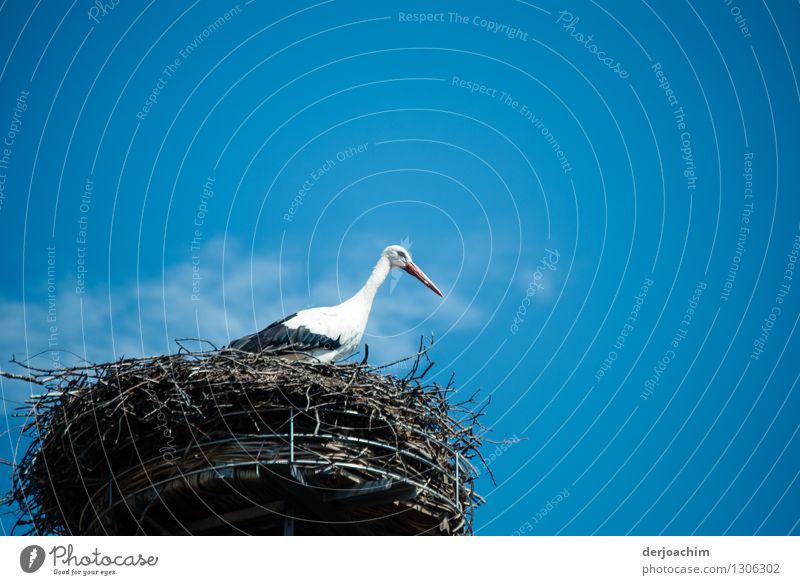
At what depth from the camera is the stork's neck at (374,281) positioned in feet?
43.5

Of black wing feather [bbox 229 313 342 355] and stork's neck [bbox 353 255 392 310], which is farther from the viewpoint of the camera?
stork's neck [bbox 353 255 392 310]

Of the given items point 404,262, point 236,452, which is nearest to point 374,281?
point 404,262

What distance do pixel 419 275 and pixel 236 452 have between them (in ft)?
18.2

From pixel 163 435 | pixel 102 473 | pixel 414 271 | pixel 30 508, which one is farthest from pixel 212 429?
pixel 414 271

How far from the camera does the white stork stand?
39.3ft

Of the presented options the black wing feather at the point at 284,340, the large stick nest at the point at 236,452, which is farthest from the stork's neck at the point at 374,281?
the large stick nest at the point at 236,452

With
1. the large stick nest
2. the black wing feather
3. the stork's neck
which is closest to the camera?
the large stick nest

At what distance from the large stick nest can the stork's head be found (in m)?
4.24

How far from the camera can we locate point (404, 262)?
46.9 feet

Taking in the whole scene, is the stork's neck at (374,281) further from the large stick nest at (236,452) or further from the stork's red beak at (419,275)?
the large stick nest at (236,452)

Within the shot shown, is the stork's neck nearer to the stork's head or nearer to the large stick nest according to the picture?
the stork's head

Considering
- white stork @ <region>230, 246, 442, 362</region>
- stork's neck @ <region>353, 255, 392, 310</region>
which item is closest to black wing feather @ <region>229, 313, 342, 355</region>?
white stork @ <region>230, 246, 442, 362</region>
